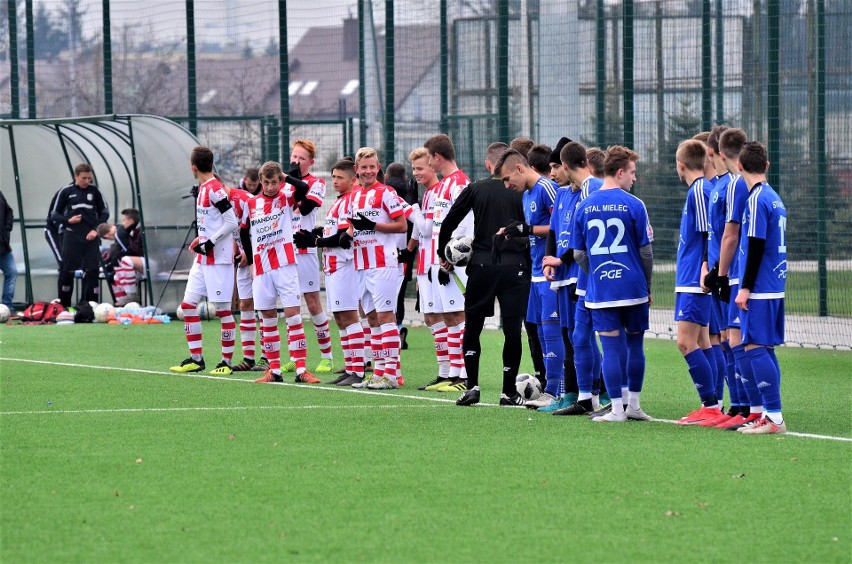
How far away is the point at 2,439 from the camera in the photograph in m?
7.86

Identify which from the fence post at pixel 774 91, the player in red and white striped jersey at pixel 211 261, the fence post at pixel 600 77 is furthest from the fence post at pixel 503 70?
the player in red and white striped jersey at pixel 211 261

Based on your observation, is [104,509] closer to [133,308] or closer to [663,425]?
[663,425]

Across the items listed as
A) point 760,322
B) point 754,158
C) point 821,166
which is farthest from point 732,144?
point 821,166

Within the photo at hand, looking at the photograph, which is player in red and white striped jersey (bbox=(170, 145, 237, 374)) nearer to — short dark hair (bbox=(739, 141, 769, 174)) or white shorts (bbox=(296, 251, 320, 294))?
white shorts (bbox=(296, 251, 320, 294))

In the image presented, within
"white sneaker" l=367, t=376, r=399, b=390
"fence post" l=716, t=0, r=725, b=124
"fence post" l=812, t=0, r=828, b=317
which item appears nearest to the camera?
"white sneaker" l=367, t=376, r=399, b=390

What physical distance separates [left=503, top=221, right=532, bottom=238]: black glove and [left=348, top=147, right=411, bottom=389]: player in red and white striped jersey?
6.76ft

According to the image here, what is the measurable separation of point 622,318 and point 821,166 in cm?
709

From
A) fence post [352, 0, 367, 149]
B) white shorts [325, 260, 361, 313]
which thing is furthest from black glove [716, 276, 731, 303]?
fence post [352, 0, 367, 149]

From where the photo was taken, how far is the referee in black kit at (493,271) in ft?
31.1

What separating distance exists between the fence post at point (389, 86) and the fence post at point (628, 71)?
4.05m

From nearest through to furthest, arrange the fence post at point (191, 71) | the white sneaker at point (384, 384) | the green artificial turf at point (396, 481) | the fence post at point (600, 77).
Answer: the green artificial turf at point (396, 481) → the white sneaker at point (384, 384) → the fence post at point (600, 77) → the fence post at point (191, 71)

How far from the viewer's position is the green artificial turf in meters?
5.24

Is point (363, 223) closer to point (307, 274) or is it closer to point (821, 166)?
point (307, 274)

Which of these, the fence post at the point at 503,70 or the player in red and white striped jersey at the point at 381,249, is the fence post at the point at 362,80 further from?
the player in red and white striped jersey at the point at 381,249
